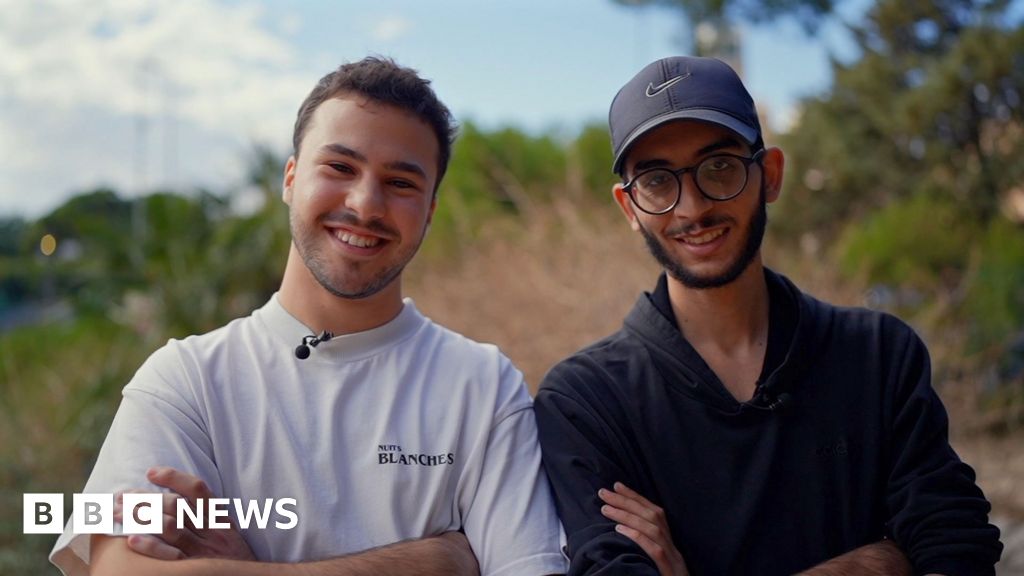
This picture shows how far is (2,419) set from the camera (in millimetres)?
8320

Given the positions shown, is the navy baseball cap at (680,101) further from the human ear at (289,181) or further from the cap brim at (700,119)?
the human ear at (289,181)

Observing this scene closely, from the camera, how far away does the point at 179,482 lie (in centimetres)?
243

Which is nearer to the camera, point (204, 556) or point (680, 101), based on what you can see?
point (204, 556)

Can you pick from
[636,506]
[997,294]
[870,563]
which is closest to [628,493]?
[636,506]

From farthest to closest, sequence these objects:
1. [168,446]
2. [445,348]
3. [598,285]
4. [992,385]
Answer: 1. [992,385]
2. [598,285]
3. [445,348]
4. [168,446]

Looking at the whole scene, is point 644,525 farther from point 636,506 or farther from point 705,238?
point 705,238

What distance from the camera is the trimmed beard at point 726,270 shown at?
2.90 m

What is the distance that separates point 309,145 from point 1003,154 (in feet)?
39.1

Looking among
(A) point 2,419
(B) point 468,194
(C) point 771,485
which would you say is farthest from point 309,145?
(B) point 468,194

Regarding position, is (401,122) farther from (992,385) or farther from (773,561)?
(992,385)

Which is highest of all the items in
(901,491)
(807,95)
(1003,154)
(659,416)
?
(807,95)

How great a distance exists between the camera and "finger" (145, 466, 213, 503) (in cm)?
243

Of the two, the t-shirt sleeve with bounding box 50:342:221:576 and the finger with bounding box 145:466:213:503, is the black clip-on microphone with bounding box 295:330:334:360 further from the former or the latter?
the finger with bounding box 145:466:213:503

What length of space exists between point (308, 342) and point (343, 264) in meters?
0.22
